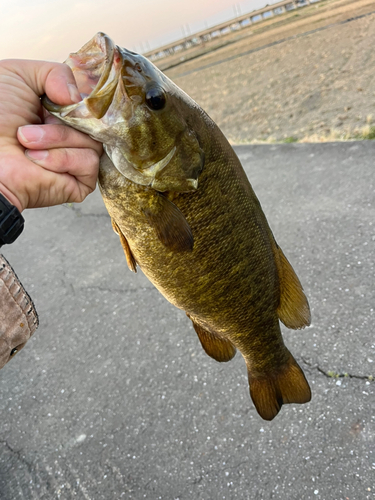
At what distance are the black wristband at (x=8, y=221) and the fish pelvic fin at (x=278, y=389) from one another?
130 centimetres

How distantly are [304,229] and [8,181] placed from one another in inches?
137

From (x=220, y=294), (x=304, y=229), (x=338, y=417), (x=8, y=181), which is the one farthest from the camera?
(x=304, y=229)

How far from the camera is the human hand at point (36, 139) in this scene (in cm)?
108

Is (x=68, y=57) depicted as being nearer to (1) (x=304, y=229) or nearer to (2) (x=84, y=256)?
(1) (x=304, y=229)

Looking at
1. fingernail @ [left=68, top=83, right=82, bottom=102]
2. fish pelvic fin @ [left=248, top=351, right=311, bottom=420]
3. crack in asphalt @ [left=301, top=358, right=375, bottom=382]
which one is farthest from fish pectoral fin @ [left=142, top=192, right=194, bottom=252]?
crack in asphalt @ [left=301, top=358, right=375, bottom=382]

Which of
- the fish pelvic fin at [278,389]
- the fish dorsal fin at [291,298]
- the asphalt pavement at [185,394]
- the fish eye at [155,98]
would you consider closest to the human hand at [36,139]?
the fish eye at [155,98]

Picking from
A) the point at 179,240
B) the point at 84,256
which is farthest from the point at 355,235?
the point at 84,256

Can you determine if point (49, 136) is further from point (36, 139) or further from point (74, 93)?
point (74, 93)

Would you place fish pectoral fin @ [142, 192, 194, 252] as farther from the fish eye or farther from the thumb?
the thumb

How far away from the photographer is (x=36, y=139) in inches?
42.9

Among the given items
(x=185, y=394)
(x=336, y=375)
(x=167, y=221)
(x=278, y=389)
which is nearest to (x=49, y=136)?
→ (x=167, y=221)

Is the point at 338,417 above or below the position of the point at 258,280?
below

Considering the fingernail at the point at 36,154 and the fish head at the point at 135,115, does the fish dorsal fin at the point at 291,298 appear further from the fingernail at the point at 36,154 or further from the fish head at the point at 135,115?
the fingernail at the point at 36,154

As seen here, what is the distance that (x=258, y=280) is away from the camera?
5.04 feet
